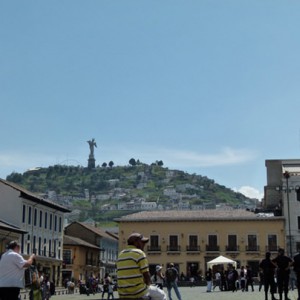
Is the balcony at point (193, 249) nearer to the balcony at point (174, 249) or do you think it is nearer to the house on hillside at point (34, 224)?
the balcony at point (174, 249)

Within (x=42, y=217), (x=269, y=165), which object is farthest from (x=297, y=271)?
(x=269, y=165)

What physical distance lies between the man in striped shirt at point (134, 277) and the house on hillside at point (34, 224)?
4297cm

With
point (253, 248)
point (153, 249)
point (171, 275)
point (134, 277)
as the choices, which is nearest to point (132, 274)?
point (134, 277)

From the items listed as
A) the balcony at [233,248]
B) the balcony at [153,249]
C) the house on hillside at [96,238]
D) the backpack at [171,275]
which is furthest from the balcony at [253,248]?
the backpack at [171,275]

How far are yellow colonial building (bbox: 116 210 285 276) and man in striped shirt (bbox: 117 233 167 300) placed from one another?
58.2 metres

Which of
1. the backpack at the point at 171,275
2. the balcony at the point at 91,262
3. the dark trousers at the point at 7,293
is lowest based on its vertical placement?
the dark trousers at the point at 7,293

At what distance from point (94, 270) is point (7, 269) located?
7552cm

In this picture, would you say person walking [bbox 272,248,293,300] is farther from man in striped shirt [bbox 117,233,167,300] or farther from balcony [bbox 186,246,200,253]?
balcony [bbox 186,246,200,253]

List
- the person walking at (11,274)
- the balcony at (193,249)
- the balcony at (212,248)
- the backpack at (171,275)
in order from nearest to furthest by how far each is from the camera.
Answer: the person walking at (11,274)
the backpack at (171,275)
the balcony at (212,248)
the balcony at (193,249)

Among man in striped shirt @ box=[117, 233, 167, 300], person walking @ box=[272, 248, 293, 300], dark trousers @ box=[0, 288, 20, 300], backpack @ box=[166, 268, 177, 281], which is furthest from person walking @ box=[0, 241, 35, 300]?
backpack @ box=[166, 268, 177, 281]

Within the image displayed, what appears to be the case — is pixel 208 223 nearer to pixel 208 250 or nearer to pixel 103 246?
pixel 208 250

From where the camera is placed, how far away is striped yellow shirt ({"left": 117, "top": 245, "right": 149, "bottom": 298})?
26.7 feet

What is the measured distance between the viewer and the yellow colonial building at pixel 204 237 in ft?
218

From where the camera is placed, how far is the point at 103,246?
95500mm
